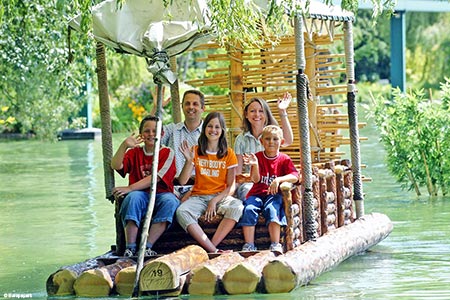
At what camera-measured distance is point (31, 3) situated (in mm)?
17828

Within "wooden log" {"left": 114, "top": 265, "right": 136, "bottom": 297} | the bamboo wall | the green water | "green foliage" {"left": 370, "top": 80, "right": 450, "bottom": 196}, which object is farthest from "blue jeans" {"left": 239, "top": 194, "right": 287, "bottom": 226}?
"green foliage" {"left": 370, "top": 80, "right": 450, "bottom": 196}

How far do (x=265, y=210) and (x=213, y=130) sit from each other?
93 centimetres

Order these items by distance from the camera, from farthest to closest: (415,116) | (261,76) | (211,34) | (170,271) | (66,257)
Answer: (415,116) → (261,76) → (66,257) → (211,34) → (170,271)

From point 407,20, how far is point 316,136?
152 ft

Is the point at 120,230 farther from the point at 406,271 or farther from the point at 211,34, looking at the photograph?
the point at 406,271

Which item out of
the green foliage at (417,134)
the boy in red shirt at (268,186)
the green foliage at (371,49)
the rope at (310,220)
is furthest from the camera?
the green foliage at (371,49)

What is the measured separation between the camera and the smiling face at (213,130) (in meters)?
11.7

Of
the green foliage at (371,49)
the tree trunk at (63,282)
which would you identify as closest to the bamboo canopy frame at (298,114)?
the tree trunk at (63,282)

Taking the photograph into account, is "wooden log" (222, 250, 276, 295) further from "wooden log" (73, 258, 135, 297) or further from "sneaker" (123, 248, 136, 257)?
"sneaker" (123, 248, 136, 257)

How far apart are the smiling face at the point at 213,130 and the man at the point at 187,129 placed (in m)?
0.55

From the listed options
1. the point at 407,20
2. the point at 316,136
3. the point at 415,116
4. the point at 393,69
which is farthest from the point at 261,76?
the point at 407,20

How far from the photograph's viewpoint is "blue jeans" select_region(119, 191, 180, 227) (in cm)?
1148

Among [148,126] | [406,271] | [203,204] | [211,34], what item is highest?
[211,34]

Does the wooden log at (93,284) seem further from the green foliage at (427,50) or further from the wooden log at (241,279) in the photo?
the green foliage at (427,50)
